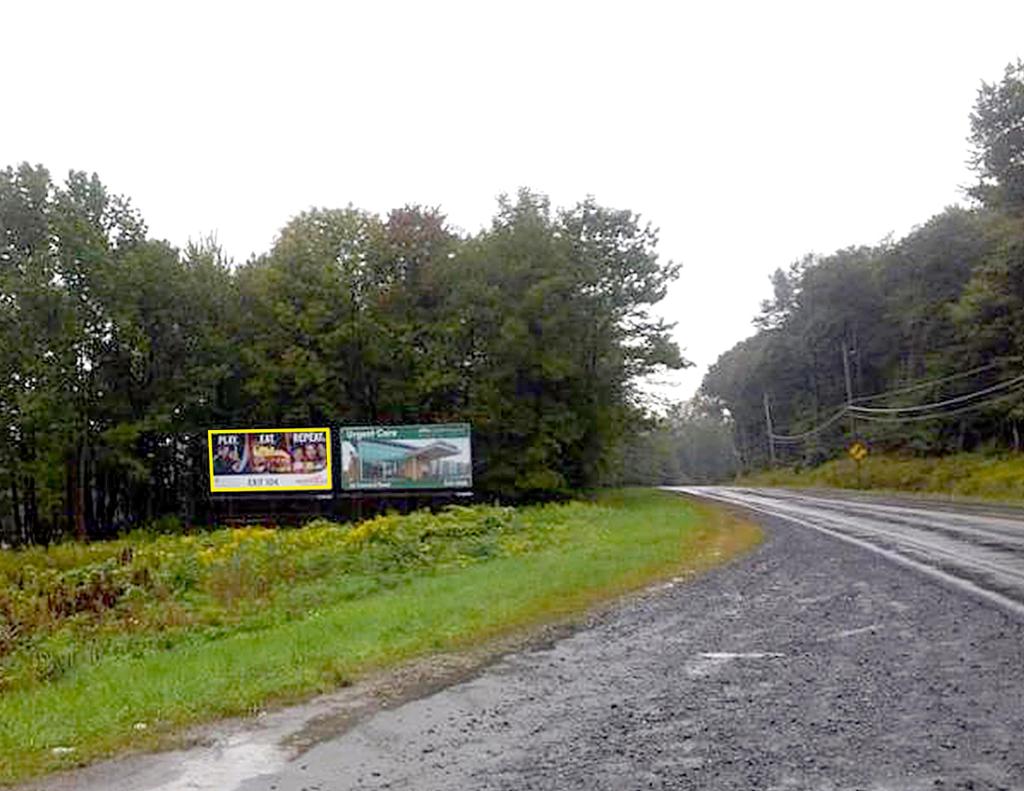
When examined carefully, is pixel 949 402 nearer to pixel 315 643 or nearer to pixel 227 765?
pixel 315 643

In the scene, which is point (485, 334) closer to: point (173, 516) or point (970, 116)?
point (173, 516)

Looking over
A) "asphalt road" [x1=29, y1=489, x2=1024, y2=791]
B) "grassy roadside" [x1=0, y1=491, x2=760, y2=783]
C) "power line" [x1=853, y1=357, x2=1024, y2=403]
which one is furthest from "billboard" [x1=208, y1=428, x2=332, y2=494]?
"power line" [x1=853, y1=357, x2=1024, y2=403]

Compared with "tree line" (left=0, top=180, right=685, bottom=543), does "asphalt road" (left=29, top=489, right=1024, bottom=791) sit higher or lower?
lower

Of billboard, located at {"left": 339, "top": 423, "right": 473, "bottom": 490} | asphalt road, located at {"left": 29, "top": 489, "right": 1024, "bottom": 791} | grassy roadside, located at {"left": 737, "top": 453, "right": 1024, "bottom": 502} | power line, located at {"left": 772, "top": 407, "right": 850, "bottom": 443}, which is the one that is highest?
power line, located at {"left": 772, "top": 407, "right": 850, "bottom": 443}

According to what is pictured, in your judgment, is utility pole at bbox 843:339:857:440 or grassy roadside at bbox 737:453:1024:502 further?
utility pole at bbox 843:339:857:440

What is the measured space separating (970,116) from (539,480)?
3034 cm

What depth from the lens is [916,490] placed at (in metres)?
54.8

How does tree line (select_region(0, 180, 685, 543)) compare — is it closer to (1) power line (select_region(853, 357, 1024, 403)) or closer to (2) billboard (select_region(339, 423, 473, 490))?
(2) billboard (select_region(339, 423, 473, 490))

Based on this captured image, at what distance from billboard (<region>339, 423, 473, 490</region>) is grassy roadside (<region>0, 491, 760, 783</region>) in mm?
14362

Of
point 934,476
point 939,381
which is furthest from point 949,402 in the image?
point 934,476

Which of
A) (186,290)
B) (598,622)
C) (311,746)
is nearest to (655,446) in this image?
(186,290)

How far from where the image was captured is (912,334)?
76875 mm

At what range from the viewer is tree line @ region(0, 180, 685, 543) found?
46688 mm

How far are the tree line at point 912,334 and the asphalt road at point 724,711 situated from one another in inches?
1603
